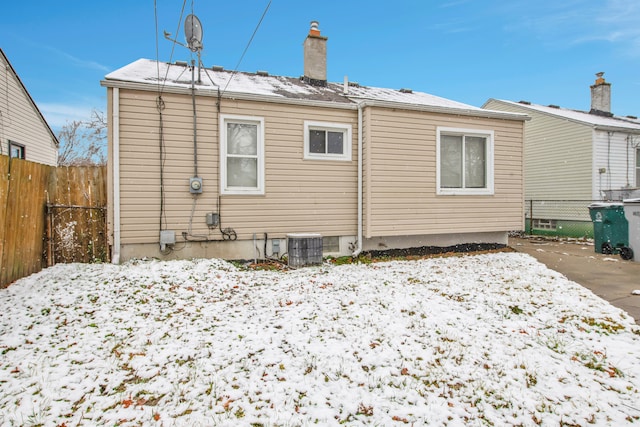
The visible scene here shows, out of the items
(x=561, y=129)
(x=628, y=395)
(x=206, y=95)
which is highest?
(x=561, y=129)

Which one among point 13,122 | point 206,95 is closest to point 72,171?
Answer: point 206,95

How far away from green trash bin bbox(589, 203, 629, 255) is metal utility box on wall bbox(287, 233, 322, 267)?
7061 millimetres

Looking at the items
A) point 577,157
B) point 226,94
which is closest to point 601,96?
point 577,157

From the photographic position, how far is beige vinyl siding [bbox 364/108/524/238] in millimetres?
7969

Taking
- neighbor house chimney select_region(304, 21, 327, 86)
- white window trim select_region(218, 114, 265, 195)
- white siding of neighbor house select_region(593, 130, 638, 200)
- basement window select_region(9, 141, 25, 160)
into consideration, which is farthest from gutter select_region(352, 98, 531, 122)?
basement window select_region(9, 141, 25, 160)

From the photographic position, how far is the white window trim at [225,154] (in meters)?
7.16

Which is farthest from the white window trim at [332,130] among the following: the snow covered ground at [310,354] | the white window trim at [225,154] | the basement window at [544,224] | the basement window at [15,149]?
the basement window at [544,224]

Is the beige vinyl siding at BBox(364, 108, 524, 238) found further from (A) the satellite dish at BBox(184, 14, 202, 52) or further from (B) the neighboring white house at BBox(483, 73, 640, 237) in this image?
(B) the neighboring white house at BBox(483, 73, 640, 237)

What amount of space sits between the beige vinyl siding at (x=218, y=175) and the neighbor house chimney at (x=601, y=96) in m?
15.1

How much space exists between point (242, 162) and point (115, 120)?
244 centimetres

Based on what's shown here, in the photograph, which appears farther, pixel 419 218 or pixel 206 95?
pixel 419 218

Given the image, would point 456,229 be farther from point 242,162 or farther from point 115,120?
point 115,120

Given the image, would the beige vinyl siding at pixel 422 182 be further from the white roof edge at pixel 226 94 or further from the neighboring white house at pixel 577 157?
the neighboring white house at pixel 577 157

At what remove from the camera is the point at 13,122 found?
11.7 m
